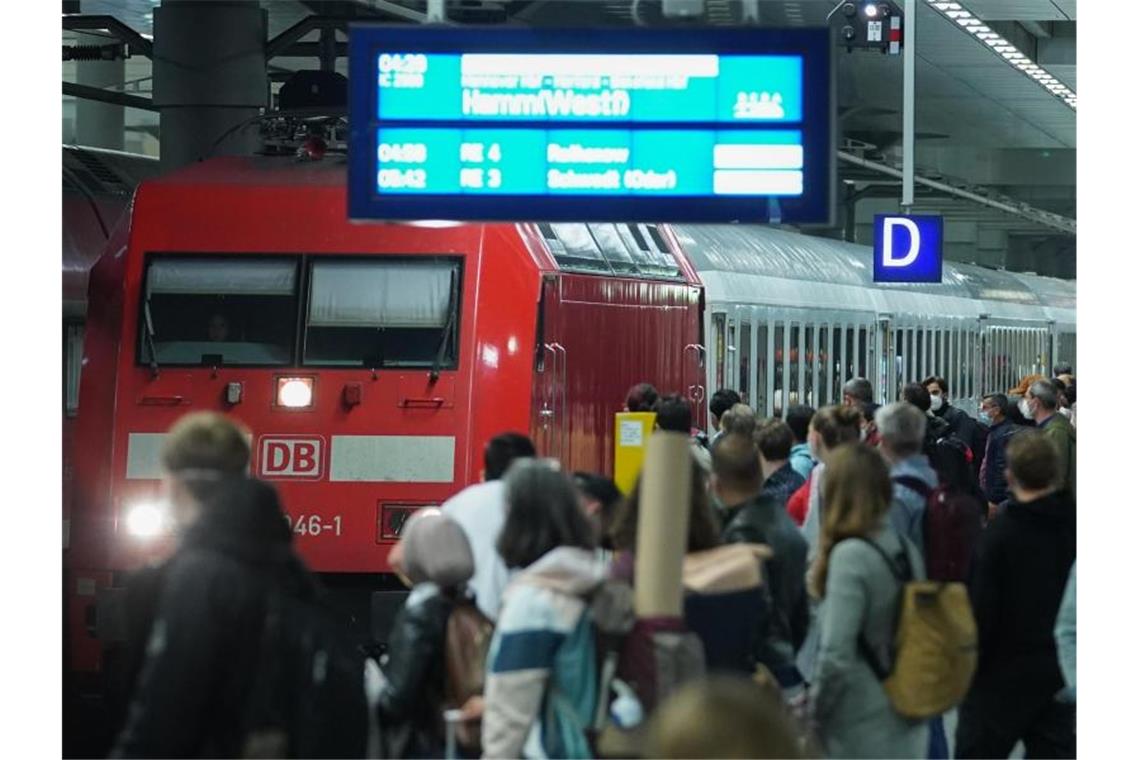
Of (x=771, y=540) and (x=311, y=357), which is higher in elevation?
(x=311, y=357)

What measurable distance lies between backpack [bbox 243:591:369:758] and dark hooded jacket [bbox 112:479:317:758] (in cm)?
3

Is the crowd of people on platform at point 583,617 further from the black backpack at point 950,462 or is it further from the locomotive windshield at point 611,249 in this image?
the locomotive windshield at point 611,249

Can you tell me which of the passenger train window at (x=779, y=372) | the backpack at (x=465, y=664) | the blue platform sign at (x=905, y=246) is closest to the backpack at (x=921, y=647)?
the backpack at (x=465, y=664)

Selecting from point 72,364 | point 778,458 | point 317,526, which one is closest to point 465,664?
point 778,458

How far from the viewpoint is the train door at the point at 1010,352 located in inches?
1348

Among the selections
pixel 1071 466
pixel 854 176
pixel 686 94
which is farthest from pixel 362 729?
pixel 854 176

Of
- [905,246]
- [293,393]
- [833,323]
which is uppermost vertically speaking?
[905,246]

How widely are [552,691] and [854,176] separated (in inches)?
1492

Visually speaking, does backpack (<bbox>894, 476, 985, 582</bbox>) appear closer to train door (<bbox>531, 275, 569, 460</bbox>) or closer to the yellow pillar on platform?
train door (<bbox>531, 275, 569, 460</bbox>)

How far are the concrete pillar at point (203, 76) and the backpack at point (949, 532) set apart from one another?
11122mm

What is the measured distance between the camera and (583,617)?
20.8 ft

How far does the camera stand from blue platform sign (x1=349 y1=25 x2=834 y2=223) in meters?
9.01

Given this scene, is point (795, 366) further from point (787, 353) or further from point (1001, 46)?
point (1001, 46)

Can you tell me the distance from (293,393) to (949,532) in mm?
4466
